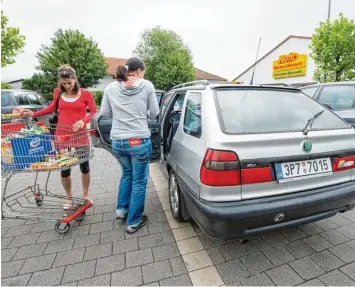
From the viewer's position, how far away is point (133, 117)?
239 cm

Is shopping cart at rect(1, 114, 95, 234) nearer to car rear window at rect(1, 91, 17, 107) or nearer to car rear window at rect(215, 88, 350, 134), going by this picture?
car rear window at rect(215, 88, 350, 134)

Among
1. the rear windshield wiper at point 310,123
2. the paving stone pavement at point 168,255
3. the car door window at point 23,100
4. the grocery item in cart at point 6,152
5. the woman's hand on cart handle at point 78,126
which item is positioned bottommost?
the paving stone pavement at point 168,255

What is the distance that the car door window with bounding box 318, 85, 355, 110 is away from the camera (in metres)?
4.59

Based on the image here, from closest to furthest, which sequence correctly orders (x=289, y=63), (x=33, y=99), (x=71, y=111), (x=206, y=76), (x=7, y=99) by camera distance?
(x=71, y=111) → (x=7, y=99) → (x=33, y=99) → (x=289, y=63) → (x=206, y=76)

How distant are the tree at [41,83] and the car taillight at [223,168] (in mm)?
27231

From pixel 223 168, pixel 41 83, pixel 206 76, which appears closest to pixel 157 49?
pixel 206 76

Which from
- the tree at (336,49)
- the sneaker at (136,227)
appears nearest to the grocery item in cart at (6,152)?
the sneaker at (136,227)

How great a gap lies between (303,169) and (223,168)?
0.71 metres

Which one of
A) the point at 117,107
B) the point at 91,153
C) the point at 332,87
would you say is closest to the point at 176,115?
the point at 117,107

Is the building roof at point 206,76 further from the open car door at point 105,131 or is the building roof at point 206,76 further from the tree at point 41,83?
the open car door at point 105,131

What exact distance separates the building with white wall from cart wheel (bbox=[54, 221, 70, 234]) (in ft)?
65.5

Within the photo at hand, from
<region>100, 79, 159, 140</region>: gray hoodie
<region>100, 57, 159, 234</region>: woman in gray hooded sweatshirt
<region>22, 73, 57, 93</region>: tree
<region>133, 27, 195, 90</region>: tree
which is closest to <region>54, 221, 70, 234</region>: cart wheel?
<region>100, 57, 159, 234</region>: woman in gray hooded sweatshirt

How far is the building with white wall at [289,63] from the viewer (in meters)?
20.5

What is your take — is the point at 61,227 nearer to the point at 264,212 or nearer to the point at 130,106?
the point at 130,106
